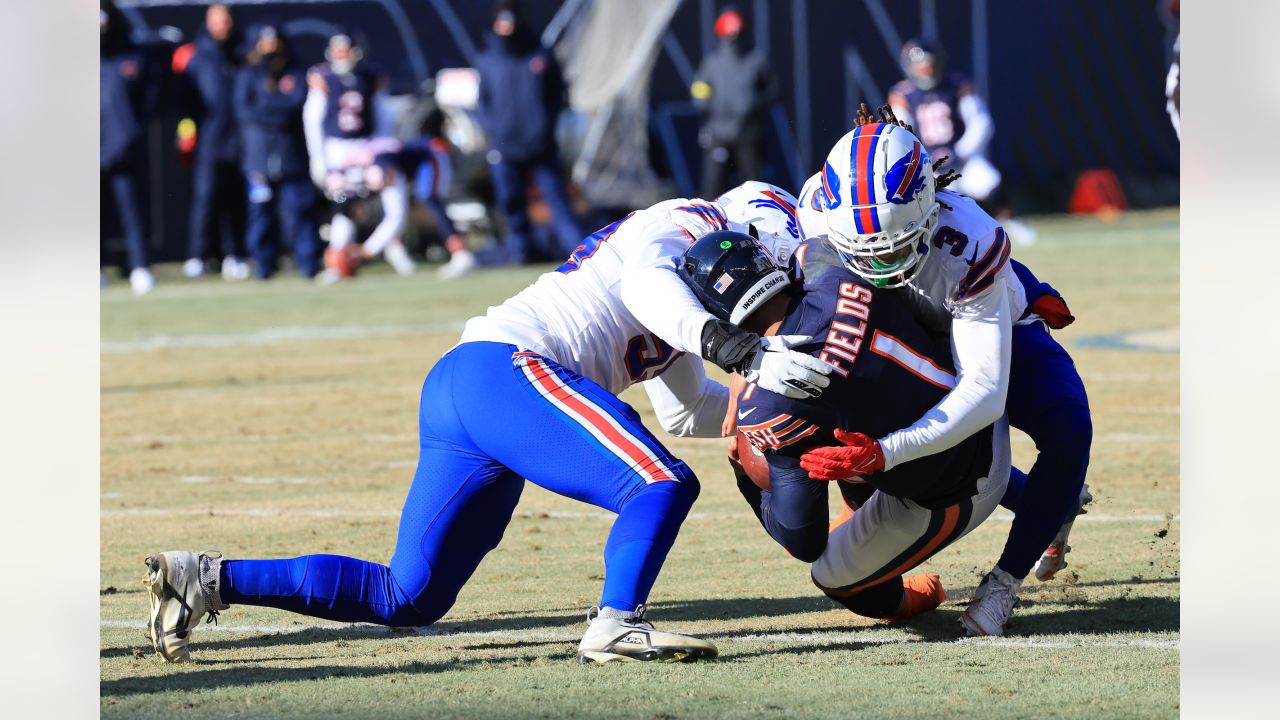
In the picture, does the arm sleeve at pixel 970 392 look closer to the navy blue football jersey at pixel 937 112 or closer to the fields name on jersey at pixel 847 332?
the fields name on jersey at pixel 847 332

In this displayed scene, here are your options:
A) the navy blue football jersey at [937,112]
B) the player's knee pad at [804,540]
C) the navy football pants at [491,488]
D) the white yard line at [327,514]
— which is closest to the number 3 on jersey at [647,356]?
the navy football pants at [491,488]

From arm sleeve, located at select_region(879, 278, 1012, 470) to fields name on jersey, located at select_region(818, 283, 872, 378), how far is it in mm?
231

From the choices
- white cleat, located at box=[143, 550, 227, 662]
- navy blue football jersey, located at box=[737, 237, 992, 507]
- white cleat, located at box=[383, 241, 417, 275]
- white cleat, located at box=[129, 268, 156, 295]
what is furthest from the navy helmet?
white cleat, located at box=[383, 241, 417, 275]

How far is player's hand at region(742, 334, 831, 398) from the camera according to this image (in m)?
4.66

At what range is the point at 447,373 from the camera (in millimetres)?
5172

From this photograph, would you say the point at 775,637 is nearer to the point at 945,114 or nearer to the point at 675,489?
the point at 675,489

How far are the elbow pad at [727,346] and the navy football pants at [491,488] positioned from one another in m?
0.32

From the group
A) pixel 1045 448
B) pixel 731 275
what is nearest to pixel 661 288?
pixel 731 275

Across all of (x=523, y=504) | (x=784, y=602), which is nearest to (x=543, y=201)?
(x=523, y=504)

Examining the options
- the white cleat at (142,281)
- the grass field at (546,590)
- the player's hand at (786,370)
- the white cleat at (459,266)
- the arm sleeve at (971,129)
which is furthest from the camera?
the arm sleeve at (971,129)

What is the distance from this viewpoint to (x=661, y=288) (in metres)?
4.86

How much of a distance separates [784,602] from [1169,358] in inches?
255

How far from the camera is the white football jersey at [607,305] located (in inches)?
200

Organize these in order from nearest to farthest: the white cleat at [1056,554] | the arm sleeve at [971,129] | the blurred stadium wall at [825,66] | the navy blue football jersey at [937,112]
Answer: the white cleat at [1056,554] < the navy blue football jersey at [937,112] < the arm sleeve at [971,129] < the blurred stadium wall at [825,66]
